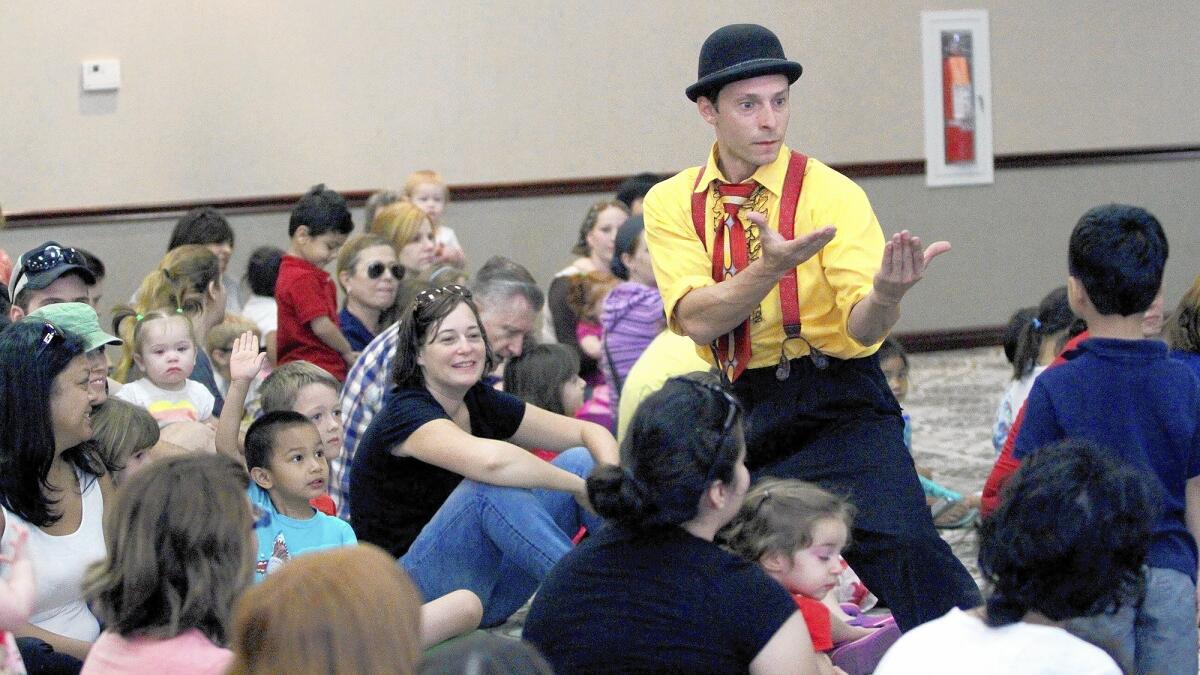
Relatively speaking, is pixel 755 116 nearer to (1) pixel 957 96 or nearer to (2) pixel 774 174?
(2) pixel 774 174

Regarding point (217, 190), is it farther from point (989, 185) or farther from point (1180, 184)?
point (1180, 184)

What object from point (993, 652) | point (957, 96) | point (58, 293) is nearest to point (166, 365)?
point (58, 293)

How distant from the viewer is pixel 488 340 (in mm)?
3943

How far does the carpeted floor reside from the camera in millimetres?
5336

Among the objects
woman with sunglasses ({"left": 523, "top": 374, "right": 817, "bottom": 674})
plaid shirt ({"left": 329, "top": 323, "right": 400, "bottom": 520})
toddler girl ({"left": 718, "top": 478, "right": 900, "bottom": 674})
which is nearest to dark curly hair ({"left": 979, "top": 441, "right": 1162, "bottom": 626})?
woman with sunglasses ({"left": 523, "top": 374, "right": 817, "bottom": 674})

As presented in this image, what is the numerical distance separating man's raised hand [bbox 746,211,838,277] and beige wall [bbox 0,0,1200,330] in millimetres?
5019

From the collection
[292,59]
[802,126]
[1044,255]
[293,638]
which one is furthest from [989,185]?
[293,638]

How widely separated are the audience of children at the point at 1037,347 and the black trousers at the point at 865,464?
5.83 ft

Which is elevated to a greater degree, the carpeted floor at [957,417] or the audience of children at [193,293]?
the audience of children at [193,293]

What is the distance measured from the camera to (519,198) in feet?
25.7

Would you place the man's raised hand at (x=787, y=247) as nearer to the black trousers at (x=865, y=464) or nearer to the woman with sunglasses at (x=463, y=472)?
the black trousers at (x=865, y=464)

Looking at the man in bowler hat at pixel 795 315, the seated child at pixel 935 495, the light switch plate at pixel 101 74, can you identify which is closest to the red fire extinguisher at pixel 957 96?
the seated child at pixel 935 495

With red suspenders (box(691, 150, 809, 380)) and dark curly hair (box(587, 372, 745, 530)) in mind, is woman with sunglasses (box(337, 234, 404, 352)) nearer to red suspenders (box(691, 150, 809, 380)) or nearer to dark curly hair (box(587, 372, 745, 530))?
red suspenders (box(691, 150, 809, 380))

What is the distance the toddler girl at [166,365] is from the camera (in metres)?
4.36
